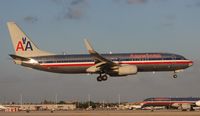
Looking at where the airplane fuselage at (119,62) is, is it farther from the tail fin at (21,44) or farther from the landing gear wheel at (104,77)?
the landing gear wheel at (104,77)

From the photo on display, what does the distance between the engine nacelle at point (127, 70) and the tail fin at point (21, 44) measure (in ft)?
51.1

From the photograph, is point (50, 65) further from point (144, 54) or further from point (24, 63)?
point (144, 54)

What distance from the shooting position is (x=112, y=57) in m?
82.9

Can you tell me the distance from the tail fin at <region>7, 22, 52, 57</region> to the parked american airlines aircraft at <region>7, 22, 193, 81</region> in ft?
5.48

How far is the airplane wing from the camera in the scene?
79000mm

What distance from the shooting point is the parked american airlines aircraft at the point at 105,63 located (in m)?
80.4

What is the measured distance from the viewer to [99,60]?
81.3m

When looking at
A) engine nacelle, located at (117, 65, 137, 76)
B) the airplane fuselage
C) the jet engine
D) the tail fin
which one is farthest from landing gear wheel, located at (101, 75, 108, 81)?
the tail fin

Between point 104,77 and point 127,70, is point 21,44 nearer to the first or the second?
point 104,77

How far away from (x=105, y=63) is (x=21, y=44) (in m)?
19.0

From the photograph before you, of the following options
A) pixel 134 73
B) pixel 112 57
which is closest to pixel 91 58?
pixel 112 57

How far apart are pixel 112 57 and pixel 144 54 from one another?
589cm

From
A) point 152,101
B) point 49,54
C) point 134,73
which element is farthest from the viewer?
point 152,101

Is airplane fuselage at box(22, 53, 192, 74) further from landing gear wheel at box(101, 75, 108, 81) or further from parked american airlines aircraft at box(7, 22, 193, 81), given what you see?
landing gear wheel at box(101, 75, 108, 81)
